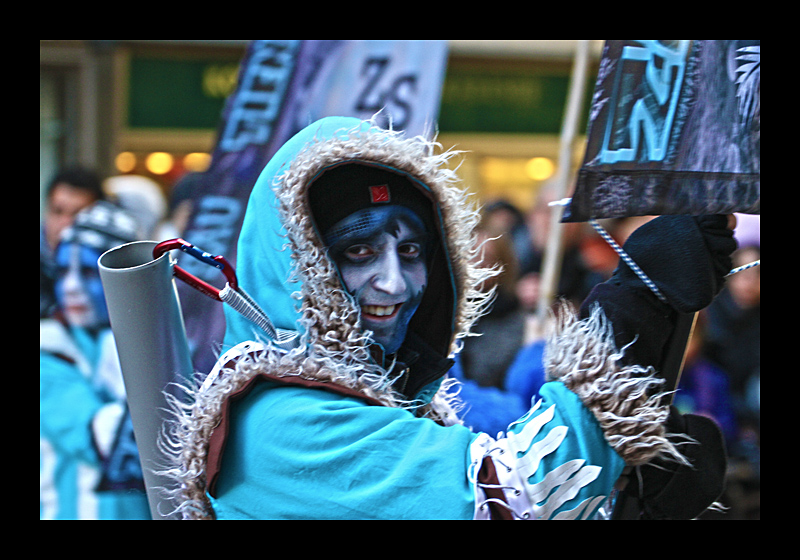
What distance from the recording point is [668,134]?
133 centimetres

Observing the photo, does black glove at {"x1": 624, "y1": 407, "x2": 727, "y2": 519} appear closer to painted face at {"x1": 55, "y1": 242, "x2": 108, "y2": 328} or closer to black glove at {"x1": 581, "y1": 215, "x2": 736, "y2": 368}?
black glove at {"x1": 581, "y1": 215, "x2": 736, "y2": 368}

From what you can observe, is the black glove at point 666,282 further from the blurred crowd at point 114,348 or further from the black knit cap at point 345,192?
the blurred crowd at point 114,348

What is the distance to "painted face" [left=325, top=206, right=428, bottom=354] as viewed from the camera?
1270 mm

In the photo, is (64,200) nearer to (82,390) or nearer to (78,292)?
(78,292)

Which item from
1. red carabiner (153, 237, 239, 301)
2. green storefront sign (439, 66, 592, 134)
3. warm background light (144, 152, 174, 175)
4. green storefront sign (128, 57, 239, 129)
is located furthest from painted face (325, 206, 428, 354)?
green storefront sign (128, 57, 239, 129)

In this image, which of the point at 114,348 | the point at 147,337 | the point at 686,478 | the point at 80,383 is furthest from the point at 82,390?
the point at 686,478

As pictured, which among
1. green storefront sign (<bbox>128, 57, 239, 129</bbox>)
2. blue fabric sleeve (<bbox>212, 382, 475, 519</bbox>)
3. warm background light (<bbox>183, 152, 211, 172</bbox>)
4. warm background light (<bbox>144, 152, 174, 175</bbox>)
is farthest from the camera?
green storefront sign (<bbox>128, 57, 239, 129</bbox>)

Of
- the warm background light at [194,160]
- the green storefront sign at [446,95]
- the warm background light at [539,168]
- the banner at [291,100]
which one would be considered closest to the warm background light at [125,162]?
the green storefront sign at [446,95]

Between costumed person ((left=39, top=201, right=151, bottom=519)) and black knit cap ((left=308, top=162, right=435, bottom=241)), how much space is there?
148 cm

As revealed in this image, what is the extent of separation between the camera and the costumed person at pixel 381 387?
1.14 metres

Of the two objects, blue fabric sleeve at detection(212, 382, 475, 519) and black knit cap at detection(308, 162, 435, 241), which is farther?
black knit cap at detection(308, 162, 435, 241)

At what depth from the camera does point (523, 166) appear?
4570 millimetres
